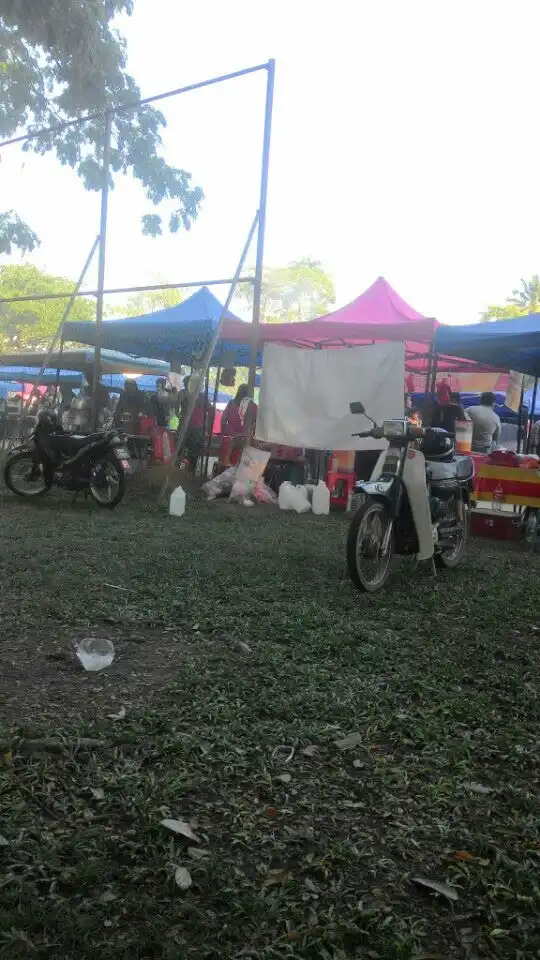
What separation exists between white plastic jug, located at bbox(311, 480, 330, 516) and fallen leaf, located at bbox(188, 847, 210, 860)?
7219 mm

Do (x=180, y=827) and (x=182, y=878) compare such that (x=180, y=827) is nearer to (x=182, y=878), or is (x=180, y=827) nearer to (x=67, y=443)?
(x=182, y=878)

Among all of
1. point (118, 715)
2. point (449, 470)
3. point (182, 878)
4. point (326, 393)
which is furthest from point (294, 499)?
point (182, 878)

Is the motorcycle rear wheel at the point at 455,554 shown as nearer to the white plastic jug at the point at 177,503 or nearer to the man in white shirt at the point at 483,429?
the white plastic jug at the point at 177,503

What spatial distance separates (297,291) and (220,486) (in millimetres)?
52243

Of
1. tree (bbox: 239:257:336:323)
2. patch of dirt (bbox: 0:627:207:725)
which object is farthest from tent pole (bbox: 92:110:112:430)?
tree (bbox: 239:257:336:323)

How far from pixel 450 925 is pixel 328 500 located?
756 cm

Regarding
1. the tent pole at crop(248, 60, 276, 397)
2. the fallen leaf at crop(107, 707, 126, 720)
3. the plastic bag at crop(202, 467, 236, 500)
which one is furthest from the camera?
the plastic bag at crop(202, 467, 236, 500)

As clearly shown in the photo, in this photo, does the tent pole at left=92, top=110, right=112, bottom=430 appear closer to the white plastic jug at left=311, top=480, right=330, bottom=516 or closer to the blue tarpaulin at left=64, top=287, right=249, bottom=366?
the blue tarpaulin at left=64, top=287, right=249, bottom=366

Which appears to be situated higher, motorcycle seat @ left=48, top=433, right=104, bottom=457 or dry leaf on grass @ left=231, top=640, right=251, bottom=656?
motorcycle seat @ left=48, top=433, right=104, bottom=457

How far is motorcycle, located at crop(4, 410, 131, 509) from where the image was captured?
27.7ft

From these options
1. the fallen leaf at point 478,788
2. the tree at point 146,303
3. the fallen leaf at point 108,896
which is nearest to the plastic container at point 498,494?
the fallen leaf at point 478,788

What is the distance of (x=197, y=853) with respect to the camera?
1.85m

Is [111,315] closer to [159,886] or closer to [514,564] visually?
[514,564]

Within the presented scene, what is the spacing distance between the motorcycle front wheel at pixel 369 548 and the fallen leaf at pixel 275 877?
3020 millimetres
